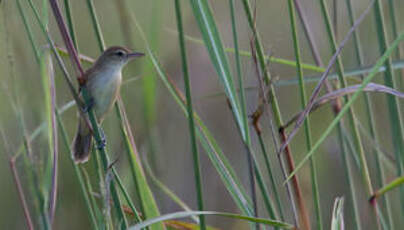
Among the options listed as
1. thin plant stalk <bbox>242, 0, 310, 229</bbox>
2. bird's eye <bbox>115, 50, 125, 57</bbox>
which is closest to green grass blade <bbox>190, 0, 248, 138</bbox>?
thin plant stalk <bbox>242, 0, 310, 229</bbox>

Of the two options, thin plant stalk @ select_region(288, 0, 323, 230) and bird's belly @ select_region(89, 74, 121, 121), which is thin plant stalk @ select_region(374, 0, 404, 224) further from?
bird's belly @ select_region(89, 74, 121, 121)

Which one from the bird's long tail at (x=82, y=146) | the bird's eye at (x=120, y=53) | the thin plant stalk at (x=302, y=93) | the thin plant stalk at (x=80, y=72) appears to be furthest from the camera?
the bird's eye at (x=120, y=53)

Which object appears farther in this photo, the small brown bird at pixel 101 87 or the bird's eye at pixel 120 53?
the bird's eye at pixel 120 53

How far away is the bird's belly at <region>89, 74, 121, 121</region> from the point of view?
2.02 m

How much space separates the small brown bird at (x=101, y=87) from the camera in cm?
196

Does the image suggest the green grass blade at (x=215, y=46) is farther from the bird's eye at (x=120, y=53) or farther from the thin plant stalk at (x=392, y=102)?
the bird's eye at (x=120, y=53)

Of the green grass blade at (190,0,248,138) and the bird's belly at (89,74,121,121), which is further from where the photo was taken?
the bird's belly at (89,74,121,121)

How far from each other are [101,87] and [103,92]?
4 cm

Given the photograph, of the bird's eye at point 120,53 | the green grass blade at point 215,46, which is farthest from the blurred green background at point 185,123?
the green grass blade at point 215,46

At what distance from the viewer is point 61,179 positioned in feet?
10.3

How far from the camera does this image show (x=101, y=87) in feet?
6.93

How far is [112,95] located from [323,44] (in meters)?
1.92

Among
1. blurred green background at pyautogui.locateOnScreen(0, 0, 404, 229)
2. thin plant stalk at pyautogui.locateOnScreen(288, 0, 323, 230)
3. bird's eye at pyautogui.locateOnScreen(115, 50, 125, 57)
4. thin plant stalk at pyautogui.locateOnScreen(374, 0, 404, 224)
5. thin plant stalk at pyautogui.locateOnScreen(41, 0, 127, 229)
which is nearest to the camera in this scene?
thin plant stalk at pyautogui.locateOnScreen(41, 0, 127, 229)

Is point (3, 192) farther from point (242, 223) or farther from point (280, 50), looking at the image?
point (280, 50)
